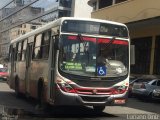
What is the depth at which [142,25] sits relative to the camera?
3753 cm

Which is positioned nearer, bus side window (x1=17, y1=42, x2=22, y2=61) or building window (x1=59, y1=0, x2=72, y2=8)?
bus side window (x1=17, y1=42, x2=22, y2=61)

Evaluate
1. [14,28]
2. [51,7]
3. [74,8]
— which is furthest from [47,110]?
[14,28]

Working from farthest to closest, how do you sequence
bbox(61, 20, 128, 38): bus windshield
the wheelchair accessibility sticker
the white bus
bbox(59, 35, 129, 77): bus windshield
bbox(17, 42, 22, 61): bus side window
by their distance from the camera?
bbox(17, 42, 22, 61): bus side window
bbox(61, 20, 128, 38): bus windshield
the wheelchair accessibility sticker
bbox(59, 35, 129, 77): bus windshield
the white bus

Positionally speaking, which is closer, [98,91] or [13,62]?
[98,91]

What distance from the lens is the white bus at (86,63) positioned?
14.8m

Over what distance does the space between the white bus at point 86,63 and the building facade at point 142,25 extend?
17.3 m

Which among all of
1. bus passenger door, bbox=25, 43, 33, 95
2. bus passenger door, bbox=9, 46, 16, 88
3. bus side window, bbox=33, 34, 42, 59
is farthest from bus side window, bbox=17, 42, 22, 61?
bus side window, bbox=33, 34, 42, 59

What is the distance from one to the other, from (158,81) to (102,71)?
1269 centimetres

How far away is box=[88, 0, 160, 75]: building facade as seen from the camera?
3469cm

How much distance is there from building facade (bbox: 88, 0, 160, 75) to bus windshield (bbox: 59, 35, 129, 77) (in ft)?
57.5

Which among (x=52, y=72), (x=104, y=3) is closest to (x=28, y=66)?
(x=52, y=72)

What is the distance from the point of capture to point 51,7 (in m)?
74.7

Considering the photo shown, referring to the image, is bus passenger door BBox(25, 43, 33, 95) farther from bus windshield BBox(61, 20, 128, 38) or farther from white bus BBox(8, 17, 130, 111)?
Result: bus windshield BBox(61, 20, 128, 38)

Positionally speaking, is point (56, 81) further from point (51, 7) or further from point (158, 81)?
point (51, 7)
